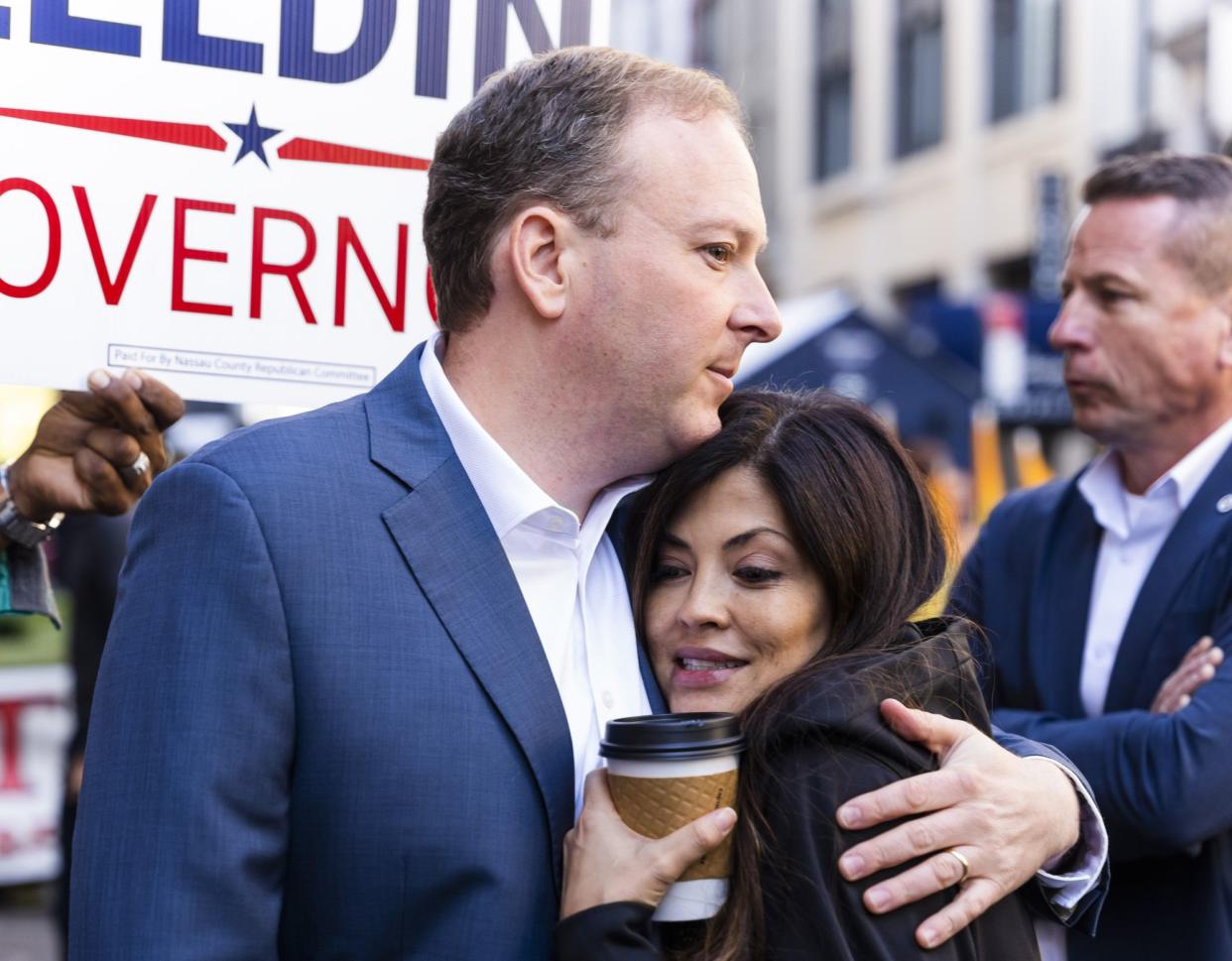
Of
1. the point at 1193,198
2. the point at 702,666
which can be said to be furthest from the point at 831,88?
the point at 702,666

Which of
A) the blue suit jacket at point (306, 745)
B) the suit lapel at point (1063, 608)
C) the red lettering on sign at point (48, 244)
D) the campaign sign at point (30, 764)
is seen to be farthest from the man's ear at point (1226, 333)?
the campaign sign at point (30, 764)

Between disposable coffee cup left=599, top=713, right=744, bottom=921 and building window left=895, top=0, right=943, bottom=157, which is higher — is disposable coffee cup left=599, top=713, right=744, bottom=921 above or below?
below

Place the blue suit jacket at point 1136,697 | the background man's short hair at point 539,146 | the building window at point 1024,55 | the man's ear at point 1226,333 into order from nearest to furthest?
the background man's short hair at point 539,146
the blue suit jacket at point 1136,697
the man's ear at point 1226,333
the building window at point 1024,55

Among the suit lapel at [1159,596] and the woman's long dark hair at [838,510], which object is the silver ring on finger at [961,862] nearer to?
the woman's long dark hair at [838,510]

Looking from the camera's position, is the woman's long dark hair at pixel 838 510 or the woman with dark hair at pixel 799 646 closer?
the woman with dark hair at pixel 799 646

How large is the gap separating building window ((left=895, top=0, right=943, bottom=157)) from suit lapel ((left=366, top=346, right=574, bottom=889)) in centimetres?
2216

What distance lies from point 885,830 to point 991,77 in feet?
69.4

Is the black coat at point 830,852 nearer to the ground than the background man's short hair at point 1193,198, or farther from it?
nearer to the ground

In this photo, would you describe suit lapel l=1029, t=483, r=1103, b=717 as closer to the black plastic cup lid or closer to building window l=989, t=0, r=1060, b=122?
the black plastic cup lid

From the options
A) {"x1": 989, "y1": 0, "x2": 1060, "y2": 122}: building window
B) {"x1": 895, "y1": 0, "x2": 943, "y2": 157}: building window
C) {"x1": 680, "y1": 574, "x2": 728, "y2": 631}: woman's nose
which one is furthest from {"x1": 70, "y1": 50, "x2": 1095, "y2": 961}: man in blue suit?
{"x1": 895, "y1": 0, "x2": 943, "y2": 157}: building window

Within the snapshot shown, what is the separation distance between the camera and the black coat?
2094mm

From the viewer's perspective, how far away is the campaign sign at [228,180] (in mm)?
2545

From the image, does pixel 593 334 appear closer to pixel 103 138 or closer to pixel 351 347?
pixel 351 347

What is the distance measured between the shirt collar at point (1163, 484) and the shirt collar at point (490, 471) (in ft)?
5.75
